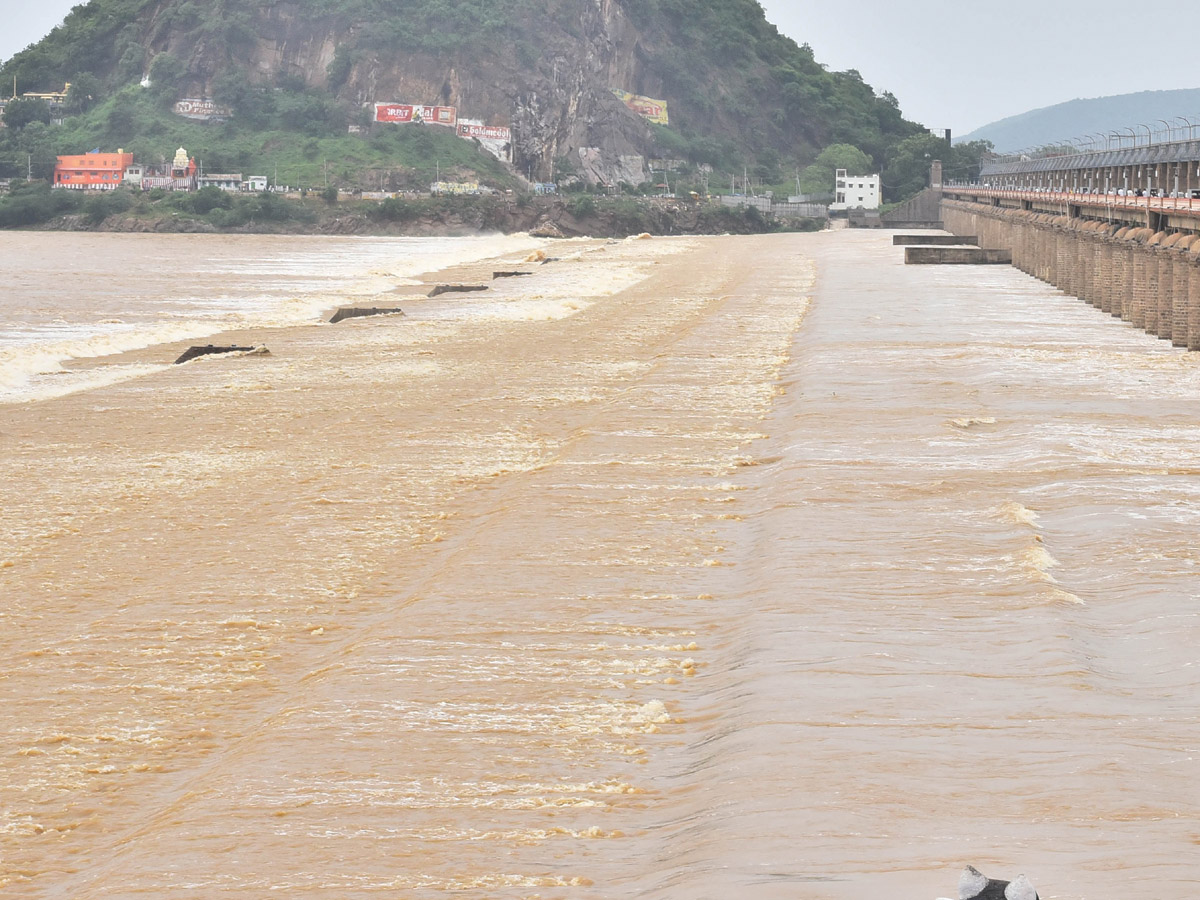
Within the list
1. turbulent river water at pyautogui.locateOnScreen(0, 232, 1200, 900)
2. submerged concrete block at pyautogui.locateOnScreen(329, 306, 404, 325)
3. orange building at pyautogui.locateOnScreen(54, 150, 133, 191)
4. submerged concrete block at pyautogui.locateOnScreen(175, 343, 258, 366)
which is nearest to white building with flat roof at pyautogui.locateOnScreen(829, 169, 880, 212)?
orange building at pyautogui.locateOnScreen(54, 150, 133, 191)

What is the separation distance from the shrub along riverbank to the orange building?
7.00m

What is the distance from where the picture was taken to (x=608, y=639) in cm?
1060

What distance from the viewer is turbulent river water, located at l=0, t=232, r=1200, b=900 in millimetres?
7242

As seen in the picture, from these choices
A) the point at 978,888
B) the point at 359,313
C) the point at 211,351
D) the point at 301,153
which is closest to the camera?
the point at 978,888

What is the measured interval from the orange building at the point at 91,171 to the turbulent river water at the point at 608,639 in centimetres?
16827

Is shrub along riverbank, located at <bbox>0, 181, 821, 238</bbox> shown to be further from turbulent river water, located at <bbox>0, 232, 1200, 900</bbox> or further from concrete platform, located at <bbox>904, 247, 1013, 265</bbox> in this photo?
turbulent river water, located at <bbox>0, 232, 1200, 900</bbox>

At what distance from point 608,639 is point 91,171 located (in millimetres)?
185945

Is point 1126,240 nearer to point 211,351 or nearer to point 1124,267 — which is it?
point 1124,267

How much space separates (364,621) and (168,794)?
3.33 meters

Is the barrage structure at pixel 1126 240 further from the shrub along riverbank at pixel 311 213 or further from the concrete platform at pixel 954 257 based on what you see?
the shrub along riverbank at pixel 311 213

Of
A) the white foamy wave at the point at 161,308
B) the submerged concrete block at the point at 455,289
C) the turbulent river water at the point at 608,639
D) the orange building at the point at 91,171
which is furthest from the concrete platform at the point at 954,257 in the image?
the orange building at the point at 91,171

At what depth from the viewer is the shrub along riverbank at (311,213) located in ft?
532

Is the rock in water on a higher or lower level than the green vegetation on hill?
lower

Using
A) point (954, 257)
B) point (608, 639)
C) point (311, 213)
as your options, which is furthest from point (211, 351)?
point (311, 213)
